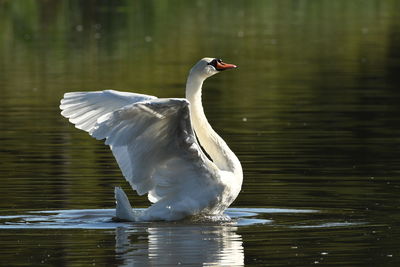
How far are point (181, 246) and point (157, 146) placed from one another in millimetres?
1537

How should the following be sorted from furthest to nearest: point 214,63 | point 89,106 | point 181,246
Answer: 1. point 89,106
2. point 214,63
3. point 181,246

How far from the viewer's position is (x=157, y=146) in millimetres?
12539

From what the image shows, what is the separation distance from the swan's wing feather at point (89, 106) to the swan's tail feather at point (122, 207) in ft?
4.78

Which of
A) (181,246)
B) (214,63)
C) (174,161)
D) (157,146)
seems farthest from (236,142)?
(181,246)

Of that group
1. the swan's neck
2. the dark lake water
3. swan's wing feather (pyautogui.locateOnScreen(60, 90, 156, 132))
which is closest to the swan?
the swan's neck

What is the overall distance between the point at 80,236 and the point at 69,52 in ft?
79.7

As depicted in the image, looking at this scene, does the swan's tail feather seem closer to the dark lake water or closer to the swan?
the swan

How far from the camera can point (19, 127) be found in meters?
20.8

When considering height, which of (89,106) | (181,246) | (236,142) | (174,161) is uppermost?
(89,106)

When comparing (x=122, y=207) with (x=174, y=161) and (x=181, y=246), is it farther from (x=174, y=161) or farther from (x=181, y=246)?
(x=181, y=246)

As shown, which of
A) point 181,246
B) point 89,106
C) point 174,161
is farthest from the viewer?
point 89,106

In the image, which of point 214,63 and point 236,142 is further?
point 236,142

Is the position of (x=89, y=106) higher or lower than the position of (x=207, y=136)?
higher

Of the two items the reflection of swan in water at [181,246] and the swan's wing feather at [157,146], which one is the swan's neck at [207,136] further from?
the reflection of swan in water at [181,246]
